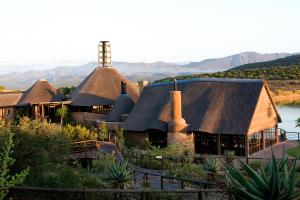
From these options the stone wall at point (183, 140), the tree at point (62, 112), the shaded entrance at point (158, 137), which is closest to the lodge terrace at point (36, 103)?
the tree at point (62, 112)

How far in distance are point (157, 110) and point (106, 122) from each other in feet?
14.2

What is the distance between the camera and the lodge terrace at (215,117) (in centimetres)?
2742

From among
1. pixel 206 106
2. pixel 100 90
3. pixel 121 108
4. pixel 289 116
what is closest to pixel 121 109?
pixel 121 108

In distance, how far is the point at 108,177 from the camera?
14.2 meters

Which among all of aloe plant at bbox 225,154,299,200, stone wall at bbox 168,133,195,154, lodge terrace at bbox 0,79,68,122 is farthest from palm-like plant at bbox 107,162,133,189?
lodge terrace at bbox 0,79,68,122

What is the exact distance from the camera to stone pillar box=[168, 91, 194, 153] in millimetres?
27859

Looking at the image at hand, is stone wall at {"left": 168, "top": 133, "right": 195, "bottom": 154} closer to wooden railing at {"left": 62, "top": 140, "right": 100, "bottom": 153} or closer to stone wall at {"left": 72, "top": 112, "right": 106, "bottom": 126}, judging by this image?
wooden railing at {"left": 62, "top": 140, "right": 100, "bottom": 153}

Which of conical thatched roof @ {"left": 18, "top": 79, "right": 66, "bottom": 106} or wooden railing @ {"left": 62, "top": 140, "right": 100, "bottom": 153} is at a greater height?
conical thatched roof @ {"left": 18, "top": 79, "right": 66, "bottom": 106}

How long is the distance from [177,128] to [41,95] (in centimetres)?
1582

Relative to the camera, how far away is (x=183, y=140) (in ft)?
91.9

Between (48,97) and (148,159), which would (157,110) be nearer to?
(148,159)

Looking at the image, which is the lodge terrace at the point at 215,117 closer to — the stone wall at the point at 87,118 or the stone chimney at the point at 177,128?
the stone chimney at the point at 177,128

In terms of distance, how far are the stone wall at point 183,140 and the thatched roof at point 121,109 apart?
672cm

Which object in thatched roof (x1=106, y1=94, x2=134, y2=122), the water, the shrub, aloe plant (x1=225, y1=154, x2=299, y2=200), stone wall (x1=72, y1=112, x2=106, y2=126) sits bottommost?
the water
